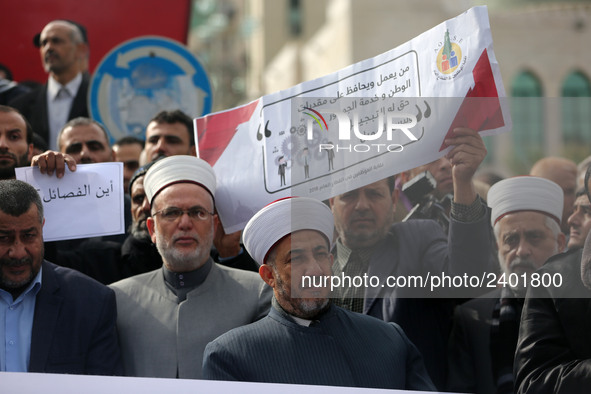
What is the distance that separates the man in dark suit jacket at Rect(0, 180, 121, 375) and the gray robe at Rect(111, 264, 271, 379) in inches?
3.6

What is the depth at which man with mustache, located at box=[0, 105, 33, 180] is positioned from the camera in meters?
4.11

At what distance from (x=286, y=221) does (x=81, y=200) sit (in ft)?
3.41

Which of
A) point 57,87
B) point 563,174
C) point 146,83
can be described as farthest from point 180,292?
point 57,87

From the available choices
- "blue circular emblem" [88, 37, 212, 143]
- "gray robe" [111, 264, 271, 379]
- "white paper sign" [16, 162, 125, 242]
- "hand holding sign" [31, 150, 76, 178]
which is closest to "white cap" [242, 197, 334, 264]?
"gray robe" [111, 264, 271, 379]

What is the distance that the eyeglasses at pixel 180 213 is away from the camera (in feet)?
12.0

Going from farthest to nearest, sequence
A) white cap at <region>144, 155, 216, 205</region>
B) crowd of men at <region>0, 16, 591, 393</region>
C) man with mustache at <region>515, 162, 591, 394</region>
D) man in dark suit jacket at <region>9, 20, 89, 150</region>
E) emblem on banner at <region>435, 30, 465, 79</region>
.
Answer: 1. man in dark suit jacket at <region>9, 20, 89, 150</region>
2. white cap at <region>144, 155, 216, 205</region>
3. emblem on banner at <region>435, 30, 465, 79</region>
4. crowd of men at <region>0, 16, 591, 393</region>
5. man with mustache at <region>515, 162, 591, 394</region>

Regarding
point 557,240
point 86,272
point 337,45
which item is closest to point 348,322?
point 557,240

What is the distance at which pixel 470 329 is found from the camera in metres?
Result: 3.44

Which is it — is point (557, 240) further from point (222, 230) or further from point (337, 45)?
point (337, 45)

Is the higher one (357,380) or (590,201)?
(590,201)

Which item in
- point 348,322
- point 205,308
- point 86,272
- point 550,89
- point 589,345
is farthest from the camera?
point 550,89

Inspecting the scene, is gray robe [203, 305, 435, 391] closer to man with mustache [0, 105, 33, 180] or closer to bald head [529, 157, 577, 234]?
bald head [529, 157, 577, 234]

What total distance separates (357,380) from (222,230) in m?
1.25

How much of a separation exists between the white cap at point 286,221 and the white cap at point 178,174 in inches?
19.8
